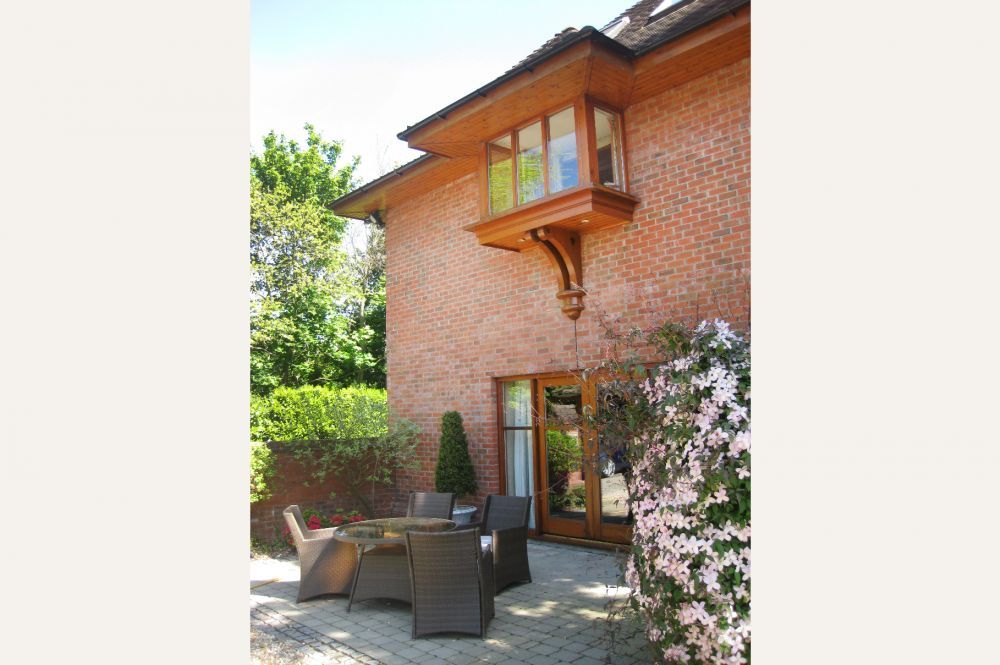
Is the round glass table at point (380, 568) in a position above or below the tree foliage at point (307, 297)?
below

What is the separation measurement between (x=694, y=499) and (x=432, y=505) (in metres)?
4.20

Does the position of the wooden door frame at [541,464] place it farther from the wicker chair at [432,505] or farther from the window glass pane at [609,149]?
the window glass pane at [609,149]

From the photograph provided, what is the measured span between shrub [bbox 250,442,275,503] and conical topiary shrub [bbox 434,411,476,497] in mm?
2166

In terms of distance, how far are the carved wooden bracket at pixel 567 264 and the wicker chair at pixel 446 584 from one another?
373 centimetres

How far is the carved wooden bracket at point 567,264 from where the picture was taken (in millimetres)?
7715

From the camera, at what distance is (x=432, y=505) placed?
701 centimetres

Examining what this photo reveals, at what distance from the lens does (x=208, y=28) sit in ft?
2.71

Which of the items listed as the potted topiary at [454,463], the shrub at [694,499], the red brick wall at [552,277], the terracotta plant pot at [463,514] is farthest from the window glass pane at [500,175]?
the shrub at [694,499]

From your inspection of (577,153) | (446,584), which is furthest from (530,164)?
(446,584)

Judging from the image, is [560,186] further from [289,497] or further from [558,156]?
[289,497]

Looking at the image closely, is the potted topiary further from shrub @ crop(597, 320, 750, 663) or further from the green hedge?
shrub @ crop(597, 320, 750, 663)
